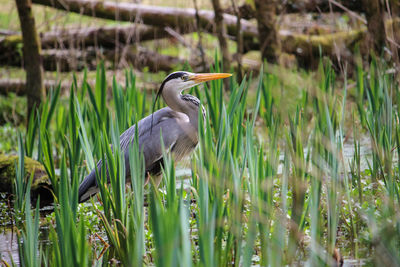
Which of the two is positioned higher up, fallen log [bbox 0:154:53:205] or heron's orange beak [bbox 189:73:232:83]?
heron's orange beak [bbox 189:73:232:83]

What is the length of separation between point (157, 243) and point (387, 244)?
628mm

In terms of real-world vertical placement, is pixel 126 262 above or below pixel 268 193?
below

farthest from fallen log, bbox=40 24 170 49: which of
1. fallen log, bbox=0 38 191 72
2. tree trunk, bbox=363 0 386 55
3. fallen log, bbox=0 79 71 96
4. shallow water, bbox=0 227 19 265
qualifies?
shallow water, bbox=0 227 19 265

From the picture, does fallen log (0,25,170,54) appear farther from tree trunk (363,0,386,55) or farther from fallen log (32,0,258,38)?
tree trunk (363,0,386,55)

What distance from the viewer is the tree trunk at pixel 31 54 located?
199 inches

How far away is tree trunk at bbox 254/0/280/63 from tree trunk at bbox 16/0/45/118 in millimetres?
2346

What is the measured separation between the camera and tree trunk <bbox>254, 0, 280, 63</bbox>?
5969mm

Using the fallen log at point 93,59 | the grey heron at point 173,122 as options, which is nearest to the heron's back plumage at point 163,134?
the grey heron at point 173,122

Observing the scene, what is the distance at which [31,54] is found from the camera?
5164 millimetres

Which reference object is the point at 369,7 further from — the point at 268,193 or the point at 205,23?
the point at 268,193

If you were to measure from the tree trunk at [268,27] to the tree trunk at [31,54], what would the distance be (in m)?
2.35

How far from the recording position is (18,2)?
490 cm

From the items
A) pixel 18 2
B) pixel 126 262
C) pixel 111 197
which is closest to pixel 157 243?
pixel 126 262

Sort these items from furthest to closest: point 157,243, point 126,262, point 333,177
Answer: point 126,262, point 333,177, point 157,243
